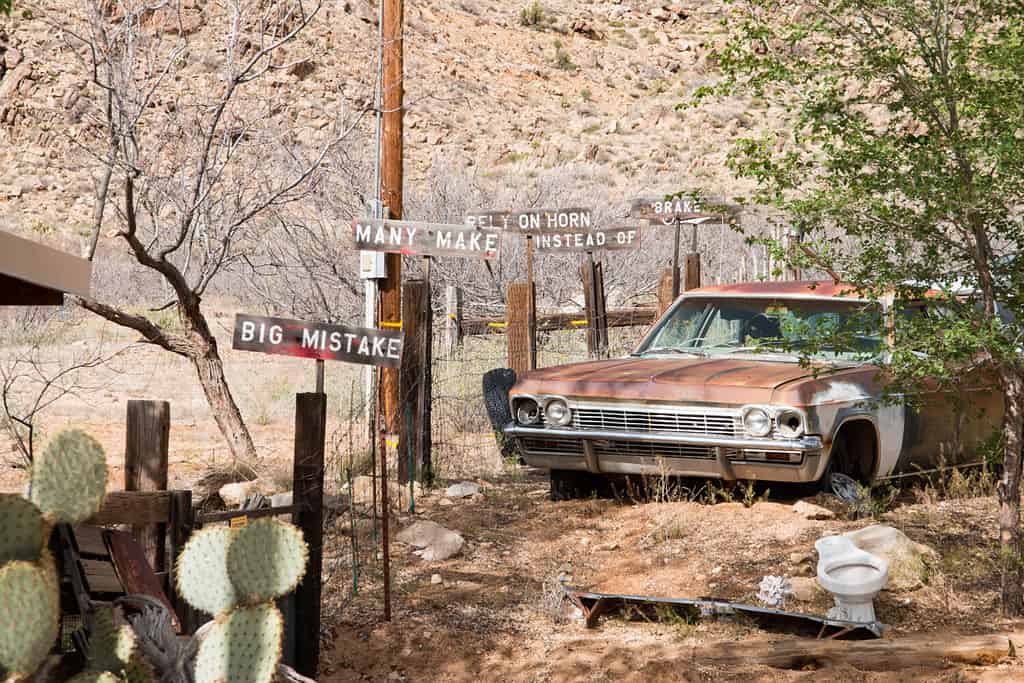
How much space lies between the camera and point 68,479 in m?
3.95

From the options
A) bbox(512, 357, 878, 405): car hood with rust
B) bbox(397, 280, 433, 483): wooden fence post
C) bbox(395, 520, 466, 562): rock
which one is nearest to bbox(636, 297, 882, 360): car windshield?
bbox(512, 357, 878, 405): car hood with rust

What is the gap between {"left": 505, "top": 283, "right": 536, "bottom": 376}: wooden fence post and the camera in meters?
12.1

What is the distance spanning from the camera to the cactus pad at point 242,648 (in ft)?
12.1

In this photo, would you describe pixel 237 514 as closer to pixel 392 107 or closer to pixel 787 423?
pixel 787 423

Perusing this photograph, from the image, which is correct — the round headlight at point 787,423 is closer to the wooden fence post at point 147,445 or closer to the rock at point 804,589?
the rock at point 804,589

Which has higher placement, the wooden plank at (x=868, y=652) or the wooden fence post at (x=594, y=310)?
the wooden fence post at (x=594, y=310)

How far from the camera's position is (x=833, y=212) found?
246 inches

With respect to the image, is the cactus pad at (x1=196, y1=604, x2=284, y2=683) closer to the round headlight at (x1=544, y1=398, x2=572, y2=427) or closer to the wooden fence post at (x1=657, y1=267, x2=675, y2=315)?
the round headlight at (x1=544, y1=398, x2=572, y2=427)

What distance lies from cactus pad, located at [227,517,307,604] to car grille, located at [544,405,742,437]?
13.9ft

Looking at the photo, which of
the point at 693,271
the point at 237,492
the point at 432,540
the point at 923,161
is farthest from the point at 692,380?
the point at 693,271

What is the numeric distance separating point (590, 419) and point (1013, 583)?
286 cm

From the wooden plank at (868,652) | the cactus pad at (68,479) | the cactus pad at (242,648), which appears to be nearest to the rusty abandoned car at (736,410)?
the wooden plank at (868,652)

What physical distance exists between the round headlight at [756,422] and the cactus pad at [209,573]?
14.0ft

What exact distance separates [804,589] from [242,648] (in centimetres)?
379
